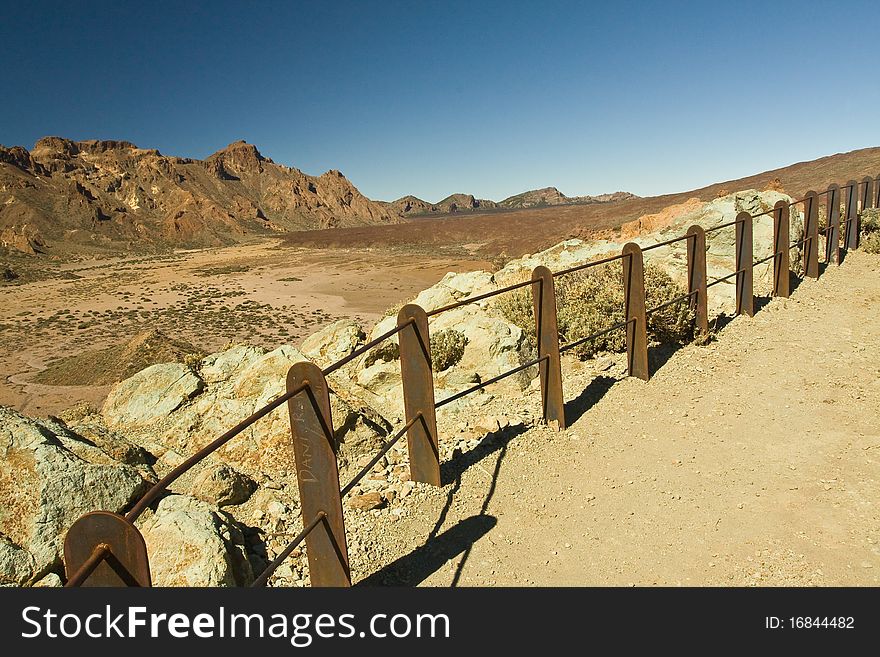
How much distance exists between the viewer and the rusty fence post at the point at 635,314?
655 cm

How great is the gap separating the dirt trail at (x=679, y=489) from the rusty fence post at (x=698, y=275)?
75cm

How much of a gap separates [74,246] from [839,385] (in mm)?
91809

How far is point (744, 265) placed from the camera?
8430mm

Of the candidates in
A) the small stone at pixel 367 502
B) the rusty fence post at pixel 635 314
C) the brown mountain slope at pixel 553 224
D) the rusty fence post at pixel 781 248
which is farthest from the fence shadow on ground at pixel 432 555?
the brown mountain slope at pixel 553 224

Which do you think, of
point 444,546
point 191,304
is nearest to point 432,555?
point 444,546

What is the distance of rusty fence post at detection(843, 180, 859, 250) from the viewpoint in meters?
12.2

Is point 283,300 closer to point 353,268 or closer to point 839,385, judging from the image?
point 353,268

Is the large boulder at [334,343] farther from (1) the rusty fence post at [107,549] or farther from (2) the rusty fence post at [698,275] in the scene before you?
(1) the rusty fence post at [107,549]

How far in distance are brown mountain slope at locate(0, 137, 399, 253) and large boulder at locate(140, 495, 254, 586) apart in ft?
274

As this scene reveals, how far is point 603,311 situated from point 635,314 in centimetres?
161

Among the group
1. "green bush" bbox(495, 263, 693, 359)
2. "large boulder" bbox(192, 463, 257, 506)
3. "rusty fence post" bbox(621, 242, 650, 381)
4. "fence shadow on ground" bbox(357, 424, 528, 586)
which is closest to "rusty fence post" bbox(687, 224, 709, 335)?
"green bush" bbox(495, 263, 693, 359)

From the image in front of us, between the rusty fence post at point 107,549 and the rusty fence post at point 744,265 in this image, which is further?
the rusty fence post at point 744,265

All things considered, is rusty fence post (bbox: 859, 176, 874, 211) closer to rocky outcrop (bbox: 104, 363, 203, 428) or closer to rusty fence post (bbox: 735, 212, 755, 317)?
rusty fence post (bbox: 735, 212, 755, 317)

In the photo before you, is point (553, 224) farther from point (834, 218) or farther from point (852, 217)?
point (834, 218)
